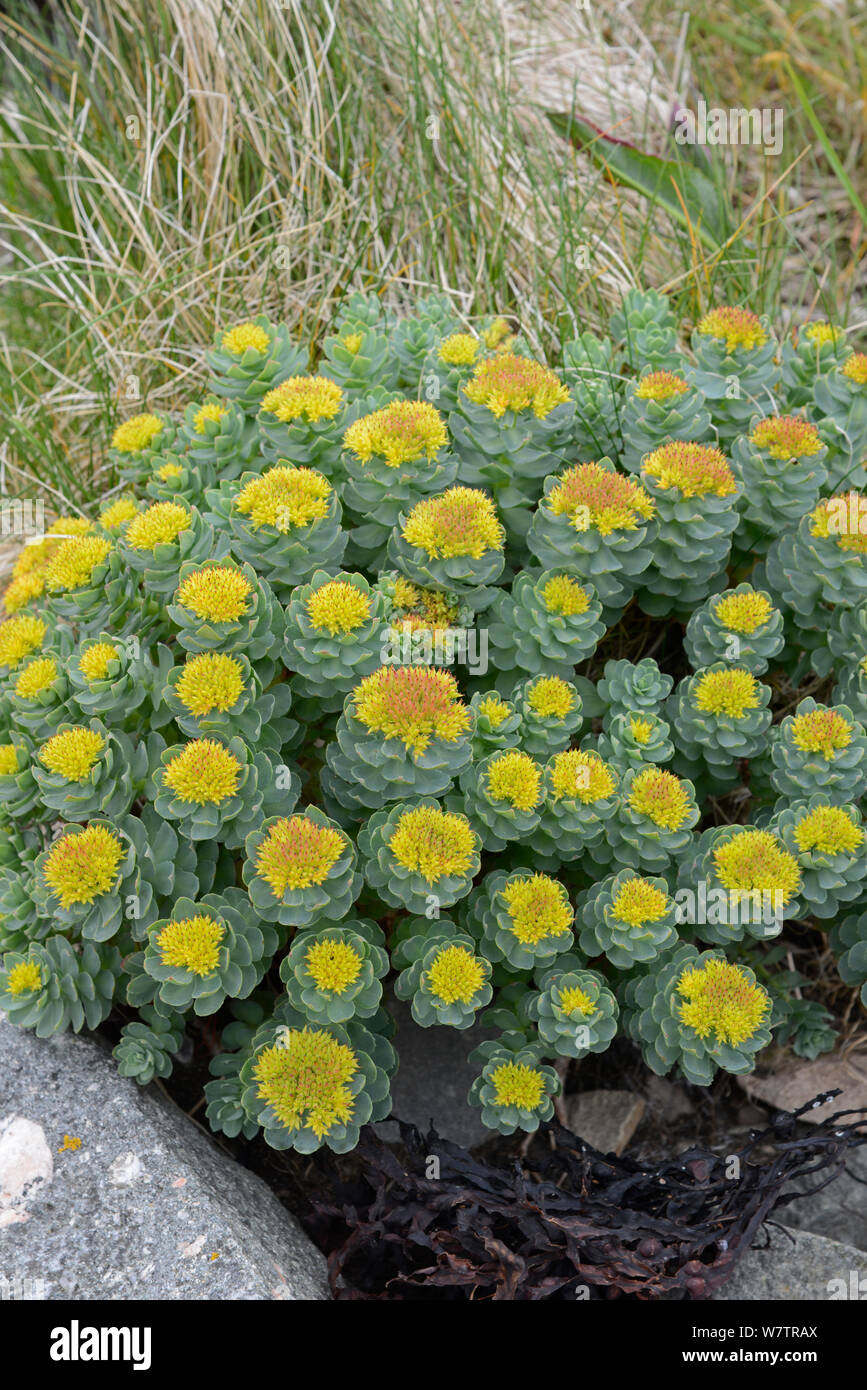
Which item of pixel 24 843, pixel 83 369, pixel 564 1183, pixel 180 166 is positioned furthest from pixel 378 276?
pixel 564 1183

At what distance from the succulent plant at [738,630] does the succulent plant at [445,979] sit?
27.4 inches

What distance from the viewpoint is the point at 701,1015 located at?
1754 millimetres

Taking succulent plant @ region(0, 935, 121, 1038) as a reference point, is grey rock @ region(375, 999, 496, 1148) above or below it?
below

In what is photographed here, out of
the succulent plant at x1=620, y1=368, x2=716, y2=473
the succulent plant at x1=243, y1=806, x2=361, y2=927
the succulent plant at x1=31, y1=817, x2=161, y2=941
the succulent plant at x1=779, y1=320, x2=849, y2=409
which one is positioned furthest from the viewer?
the succulent plant at x1=779, y1=320, x2=849, y2=409

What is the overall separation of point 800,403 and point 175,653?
1.42 metres

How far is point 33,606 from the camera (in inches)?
95.2

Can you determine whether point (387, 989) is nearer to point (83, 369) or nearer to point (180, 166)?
point (83, 369)

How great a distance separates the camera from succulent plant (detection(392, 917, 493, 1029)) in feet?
5.70

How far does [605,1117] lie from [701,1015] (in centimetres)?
61

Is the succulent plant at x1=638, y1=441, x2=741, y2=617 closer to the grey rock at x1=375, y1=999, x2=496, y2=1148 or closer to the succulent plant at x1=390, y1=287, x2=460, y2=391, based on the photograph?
the succulent plant at x1=390, y1=287, x2=460, y2=391

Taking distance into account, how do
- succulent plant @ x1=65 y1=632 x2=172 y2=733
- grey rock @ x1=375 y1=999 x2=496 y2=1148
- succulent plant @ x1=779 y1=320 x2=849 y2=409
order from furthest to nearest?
succulent plant @ x1=779 y1=320 x2=849 y2=409, grey rock @ x1=375 y1=999 x2=496 y2=1148, succulent plant @ x1=65 y1=632 x2=172 y2=733

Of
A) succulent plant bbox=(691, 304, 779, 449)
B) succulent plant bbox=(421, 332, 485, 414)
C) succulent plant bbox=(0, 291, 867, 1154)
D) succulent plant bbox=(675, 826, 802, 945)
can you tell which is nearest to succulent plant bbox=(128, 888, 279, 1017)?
succulent plant bbox=(0, 291, 867, 1154)

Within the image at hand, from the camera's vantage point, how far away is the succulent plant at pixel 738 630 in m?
2.00

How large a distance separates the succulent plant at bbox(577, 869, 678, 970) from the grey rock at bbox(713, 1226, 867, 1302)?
58cm
